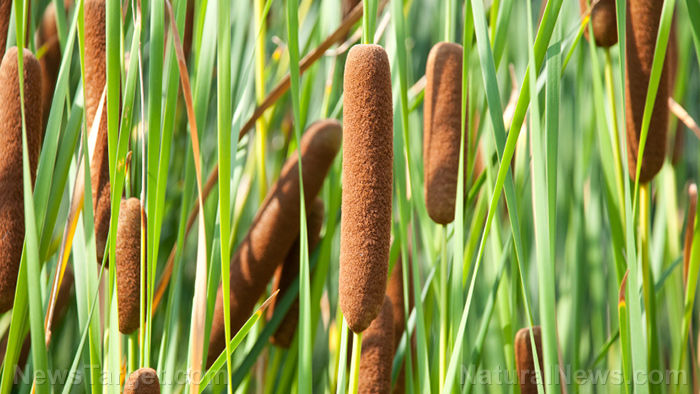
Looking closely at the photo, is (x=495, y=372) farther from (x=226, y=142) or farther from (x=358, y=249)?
(x=226, y=142)

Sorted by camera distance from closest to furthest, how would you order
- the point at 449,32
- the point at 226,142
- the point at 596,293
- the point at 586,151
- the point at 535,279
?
the point at 226,142, the point at 449,32, the point at 586,151, the point at 596,293, the point at 535,279

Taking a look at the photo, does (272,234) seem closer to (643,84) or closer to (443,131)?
(443,131)

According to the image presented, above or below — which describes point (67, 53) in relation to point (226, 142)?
above

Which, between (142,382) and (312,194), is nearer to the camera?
(142,382)

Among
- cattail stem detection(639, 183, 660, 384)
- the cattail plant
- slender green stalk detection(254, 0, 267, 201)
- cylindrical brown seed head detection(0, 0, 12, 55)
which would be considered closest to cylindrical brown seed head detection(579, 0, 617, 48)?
cattail stem detection(639, 183, 660, 384)

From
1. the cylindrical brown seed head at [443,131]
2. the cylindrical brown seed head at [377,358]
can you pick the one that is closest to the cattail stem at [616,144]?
the cylindrical brown seed head at [443,131]

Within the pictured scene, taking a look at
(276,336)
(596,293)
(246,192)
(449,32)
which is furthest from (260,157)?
(596,293)

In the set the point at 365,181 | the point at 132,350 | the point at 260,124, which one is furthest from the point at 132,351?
the point at 260,124
